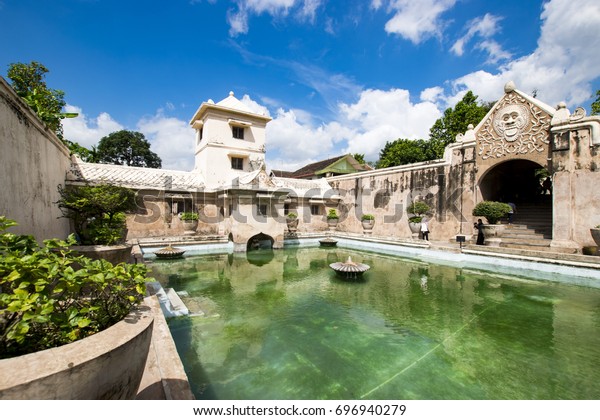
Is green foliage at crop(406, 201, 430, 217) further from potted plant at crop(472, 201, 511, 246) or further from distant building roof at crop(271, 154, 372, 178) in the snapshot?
distant building roof at crop(271, 154, 372, 178)

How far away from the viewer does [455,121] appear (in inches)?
786

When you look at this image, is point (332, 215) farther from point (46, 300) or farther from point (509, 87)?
point (46, 300)

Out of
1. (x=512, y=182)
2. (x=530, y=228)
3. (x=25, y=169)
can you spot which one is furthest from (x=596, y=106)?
(x=25, y=169)

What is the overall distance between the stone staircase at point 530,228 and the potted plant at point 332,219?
831 cm

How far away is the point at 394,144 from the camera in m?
26.8

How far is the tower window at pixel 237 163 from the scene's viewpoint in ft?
52.4

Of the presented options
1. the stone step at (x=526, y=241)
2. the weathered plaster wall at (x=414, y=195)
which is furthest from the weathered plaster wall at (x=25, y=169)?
the weathered plaster wall at (x=414, y=195)

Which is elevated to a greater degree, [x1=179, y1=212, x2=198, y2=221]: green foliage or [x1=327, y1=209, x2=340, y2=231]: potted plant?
[x1=179, y1=212, x2=198, y2=221]: green foliage

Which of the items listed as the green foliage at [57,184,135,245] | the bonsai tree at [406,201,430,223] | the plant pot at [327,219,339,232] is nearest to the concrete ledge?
the green foliage at [57,184,135,245]

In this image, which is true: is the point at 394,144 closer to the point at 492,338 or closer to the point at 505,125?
the point at 505,125

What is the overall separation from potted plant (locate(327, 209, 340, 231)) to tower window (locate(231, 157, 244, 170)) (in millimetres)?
6028

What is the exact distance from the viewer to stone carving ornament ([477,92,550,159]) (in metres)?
10.3

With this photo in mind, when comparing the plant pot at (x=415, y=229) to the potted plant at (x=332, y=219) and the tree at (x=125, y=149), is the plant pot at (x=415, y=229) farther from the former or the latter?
the tree at (x=125, y=149)
